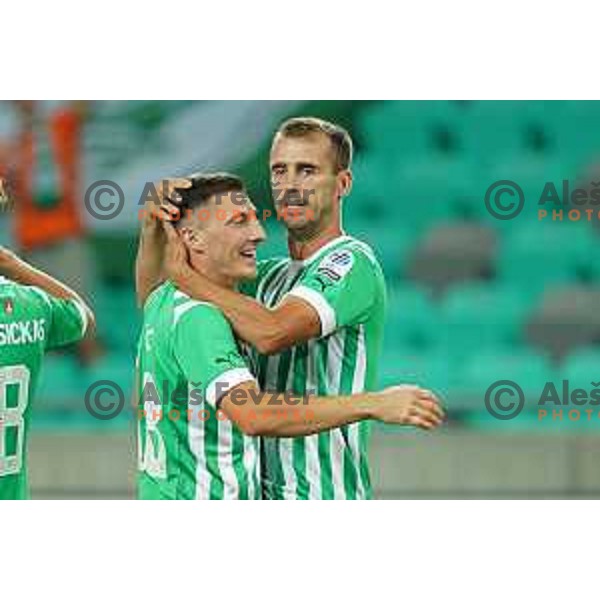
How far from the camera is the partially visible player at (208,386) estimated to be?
9.91ft

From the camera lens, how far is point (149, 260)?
3359mm

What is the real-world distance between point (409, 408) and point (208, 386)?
38 cm

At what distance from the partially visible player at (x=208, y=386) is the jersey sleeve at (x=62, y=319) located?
0.72ft

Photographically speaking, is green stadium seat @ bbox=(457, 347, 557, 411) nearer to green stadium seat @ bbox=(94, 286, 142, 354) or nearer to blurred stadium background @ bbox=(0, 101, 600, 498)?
blurred stadium background @ bbox=(0, 101, 600, 498)

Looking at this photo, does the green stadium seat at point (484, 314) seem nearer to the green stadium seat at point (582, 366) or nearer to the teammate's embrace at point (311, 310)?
the green stadium seat at point (582, 366)

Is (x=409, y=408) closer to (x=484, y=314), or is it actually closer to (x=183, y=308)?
(x=183, y=308)

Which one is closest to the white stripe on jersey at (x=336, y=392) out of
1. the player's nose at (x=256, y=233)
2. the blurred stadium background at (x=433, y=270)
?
the player's nose at (x=256, y=233)

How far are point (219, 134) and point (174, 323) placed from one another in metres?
1.30

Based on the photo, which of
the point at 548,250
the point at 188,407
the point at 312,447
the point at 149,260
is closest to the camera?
the point at 188,407

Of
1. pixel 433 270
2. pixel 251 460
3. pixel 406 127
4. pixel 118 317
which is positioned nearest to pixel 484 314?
pixel 433 270

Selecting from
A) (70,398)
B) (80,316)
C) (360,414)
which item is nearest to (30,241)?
(70,398)

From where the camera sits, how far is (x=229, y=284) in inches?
125

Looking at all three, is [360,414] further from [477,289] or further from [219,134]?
[477,289]

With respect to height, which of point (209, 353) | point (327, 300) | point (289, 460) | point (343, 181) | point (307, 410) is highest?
point (343, 181)
